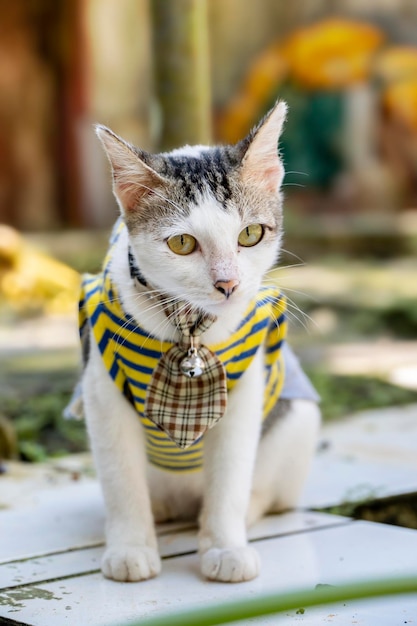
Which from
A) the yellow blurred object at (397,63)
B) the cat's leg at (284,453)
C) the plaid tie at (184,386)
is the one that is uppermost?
Result: the yellow blurred object at (397,63)

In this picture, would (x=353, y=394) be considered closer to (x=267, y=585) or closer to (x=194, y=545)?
(x=194, y=545)

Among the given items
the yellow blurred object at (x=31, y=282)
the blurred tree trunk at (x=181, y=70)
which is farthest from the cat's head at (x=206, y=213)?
the yellow blurred object at (x=31, y=282)

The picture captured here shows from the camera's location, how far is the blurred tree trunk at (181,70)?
418 centimetres

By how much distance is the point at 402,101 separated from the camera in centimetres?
938

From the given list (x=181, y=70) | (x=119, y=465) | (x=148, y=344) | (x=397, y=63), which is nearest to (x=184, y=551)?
(x=119, y=465)

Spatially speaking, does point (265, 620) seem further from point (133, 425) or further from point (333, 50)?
point (333, 50)

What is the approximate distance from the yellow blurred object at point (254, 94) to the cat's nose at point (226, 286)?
25.0 feet

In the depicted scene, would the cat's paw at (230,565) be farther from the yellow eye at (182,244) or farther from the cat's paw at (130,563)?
the yellow eye at (182,244)

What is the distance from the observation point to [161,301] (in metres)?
2.29

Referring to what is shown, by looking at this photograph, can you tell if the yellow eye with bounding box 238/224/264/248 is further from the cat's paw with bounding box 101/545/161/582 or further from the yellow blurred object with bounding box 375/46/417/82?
the yellow blurred object with bounding box 375/46/417/82

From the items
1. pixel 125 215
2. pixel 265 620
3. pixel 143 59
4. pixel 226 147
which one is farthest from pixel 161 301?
pixel 143 59

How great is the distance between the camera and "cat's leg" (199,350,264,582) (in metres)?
2.37

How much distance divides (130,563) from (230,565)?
0.24m

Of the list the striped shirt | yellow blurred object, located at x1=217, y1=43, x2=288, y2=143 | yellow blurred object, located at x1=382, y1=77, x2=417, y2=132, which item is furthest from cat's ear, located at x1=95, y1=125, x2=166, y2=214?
yellow blurred object, located at x1=382, y1=77, x2=417, y2=132
